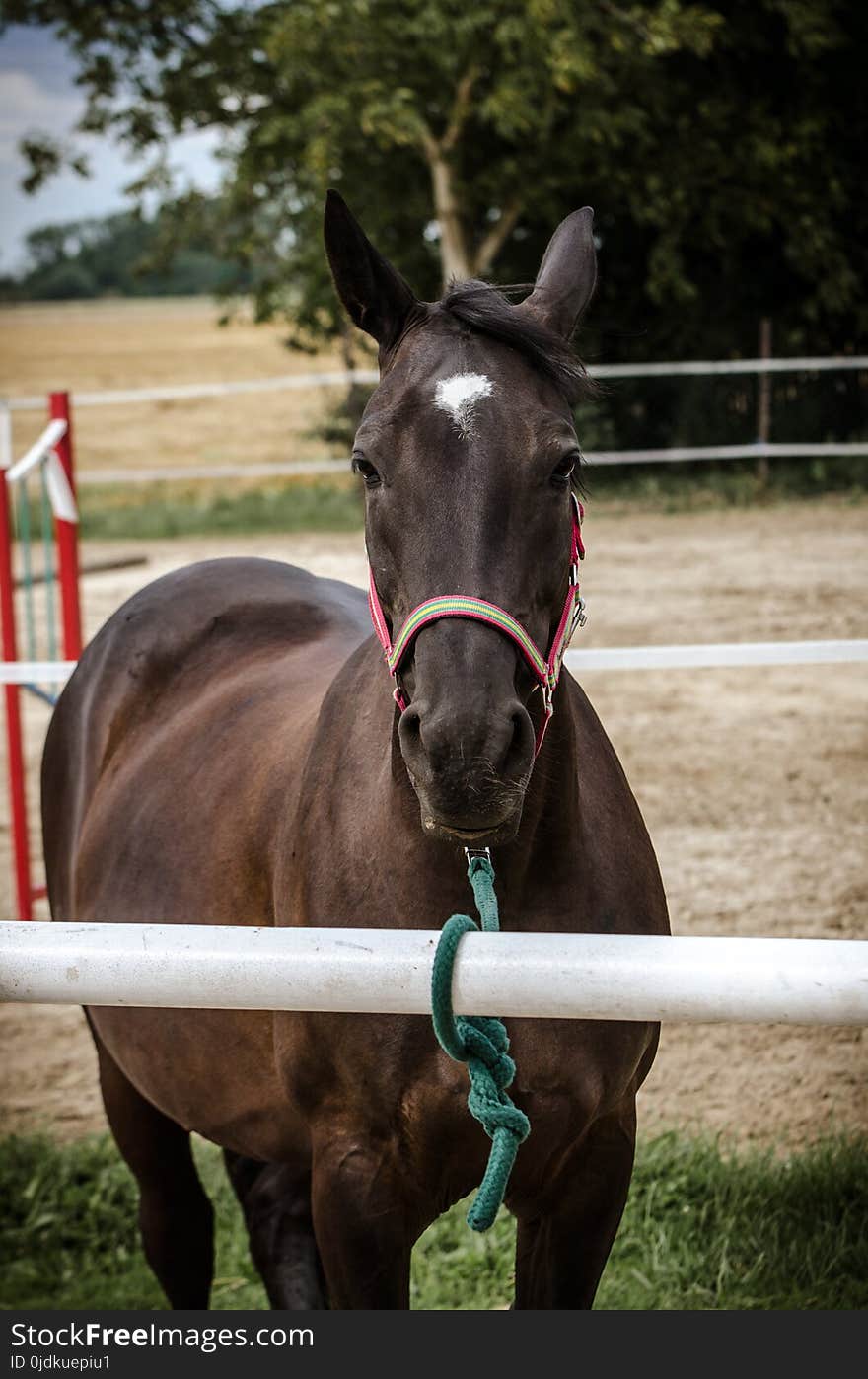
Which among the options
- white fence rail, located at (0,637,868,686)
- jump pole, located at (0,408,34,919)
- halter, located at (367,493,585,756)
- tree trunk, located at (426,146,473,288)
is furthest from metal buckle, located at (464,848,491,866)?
tree trunk, located at (426,146,473,288)

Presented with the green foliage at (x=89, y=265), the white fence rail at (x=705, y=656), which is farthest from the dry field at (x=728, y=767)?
the green foliage at (x=89, y=265)

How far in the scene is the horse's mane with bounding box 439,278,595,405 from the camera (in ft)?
5.60

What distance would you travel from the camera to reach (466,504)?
61.3 inches

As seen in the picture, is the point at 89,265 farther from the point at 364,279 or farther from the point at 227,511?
the point at 364,279

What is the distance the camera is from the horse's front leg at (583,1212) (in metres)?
1.91

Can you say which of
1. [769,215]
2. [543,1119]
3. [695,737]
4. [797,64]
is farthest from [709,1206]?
[797,64]

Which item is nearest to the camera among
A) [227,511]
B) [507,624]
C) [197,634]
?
[507,624]

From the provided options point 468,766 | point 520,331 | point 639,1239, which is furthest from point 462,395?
point 639,1239

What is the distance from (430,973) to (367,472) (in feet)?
2.50

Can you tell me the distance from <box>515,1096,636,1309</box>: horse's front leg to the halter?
623 mm

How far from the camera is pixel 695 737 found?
686 centimetres

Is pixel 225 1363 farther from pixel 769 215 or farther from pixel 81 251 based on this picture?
pixel 81 251

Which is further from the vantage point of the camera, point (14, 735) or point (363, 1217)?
point (14, 735)

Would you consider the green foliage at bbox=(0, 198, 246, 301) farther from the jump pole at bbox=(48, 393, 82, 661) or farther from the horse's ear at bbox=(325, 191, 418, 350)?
the horse's ear at bbox=(325, 191, 418, 350)
